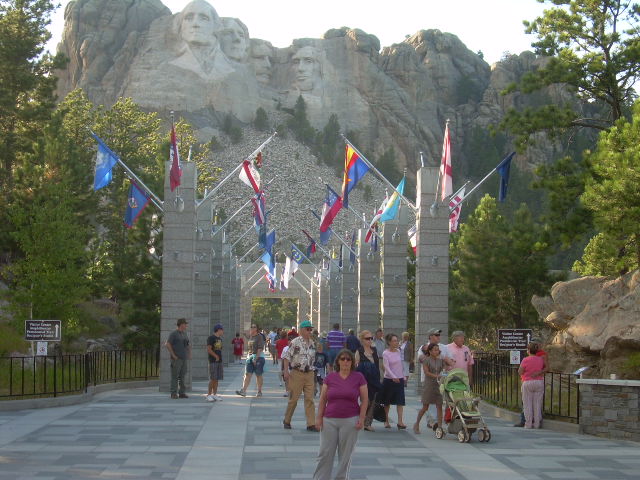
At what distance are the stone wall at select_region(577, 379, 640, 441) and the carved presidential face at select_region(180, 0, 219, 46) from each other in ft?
501

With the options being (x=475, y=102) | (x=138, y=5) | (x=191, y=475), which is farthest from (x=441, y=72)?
(x=191, y=475)

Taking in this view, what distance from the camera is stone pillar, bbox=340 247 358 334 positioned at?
46.9 metres

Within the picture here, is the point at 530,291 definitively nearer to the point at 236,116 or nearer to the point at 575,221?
the point at 575,221

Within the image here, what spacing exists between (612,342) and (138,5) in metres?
155

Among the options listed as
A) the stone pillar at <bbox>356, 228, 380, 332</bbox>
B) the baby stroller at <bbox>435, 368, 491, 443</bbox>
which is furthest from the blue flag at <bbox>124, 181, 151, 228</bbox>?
the baby stroller at <bbox>435, 368, 491, 443</bbox>

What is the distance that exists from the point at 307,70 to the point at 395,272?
478 feet

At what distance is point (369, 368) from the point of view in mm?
16359

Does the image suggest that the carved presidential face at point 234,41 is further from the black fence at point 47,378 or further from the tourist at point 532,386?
the tourist at point 532,386

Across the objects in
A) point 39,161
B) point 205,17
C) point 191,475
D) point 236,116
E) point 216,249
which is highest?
point 205,17

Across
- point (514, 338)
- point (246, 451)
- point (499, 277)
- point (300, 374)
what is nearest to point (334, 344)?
point (514, 338)

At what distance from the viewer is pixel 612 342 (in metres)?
20.8

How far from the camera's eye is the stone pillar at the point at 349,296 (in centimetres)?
4691

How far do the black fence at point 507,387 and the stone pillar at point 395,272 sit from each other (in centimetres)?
895

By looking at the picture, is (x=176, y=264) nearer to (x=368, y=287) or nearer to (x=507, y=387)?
(x=507, y=387)
